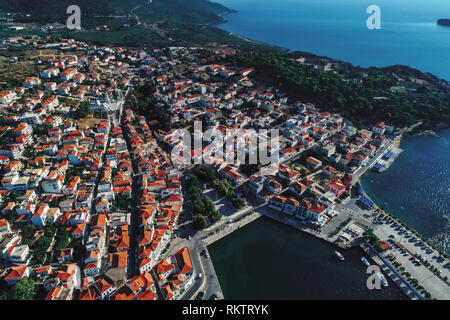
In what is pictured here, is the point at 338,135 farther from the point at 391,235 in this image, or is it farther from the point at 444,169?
the point at 391,235

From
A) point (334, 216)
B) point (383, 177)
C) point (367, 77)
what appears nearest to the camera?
point (334, 216)

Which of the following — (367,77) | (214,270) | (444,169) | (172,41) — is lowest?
(214,270)

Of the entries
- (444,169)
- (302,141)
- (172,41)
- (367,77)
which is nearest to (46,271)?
(302,141)

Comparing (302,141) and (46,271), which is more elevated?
(302,141)

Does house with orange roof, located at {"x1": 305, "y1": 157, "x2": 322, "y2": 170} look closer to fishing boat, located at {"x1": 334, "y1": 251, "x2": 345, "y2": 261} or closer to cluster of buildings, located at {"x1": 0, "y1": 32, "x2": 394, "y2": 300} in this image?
cluster of buildings, located at {"x1": 0, "y1": 32, "x2": 394, "y2": 300}

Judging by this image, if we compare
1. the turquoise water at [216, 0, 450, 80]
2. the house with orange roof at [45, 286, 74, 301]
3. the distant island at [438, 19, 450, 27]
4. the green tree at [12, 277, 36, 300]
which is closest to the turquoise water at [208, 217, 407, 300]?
the house with orange roof at [45, 286, 74, 301]

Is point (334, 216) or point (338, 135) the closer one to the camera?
point (334, 216)
